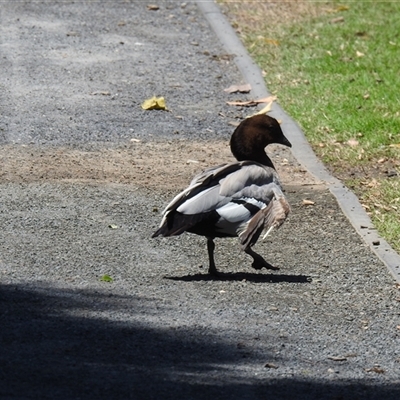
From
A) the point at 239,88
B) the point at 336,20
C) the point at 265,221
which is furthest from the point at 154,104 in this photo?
the point at 265,221

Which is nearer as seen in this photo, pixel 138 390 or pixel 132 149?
pixel 138 390

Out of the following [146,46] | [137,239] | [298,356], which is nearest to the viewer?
[298,356]

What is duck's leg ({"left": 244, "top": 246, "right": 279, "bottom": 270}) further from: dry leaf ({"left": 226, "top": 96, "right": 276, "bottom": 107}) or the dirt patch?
dry leaf ({"left": 226, "top": 96, "right": 276, "bottom": 107})

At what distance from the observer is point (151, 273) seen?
7.23 m

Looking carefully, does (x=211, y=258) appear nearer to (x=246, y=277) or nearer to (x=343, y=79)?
(x=246, y=277)

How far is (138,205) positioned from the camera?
8.77 meters

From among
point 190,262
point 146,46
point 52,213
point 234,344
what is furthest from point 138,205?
point 146,46

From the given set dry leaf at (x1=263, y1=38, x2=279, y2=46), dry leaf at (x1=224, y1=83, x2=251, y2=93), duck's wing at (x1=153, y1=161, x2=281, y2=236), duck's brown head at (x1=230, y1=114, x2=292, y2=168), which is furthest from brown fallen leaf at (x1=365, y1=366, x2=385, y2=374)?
dry leaf at (x1=263, y1=38, x2=279, y2=46)

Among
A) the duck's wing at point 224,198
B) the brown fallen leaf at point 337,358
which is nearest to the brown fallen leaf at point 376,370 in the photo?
the brown fallen leaf at point 337,358

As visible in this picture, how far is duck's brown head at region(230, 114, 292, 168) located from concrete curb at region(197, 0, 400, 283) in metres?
1.05

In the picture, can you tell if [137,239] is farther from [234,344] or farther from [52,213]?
[234,344]

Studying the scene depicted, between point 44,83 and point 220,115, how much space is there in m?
2.21

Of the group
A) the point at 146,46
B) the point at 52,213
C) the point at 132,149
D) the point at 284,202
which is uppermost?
the point at 284,202

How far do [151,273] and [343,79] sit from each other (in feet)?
19.9
